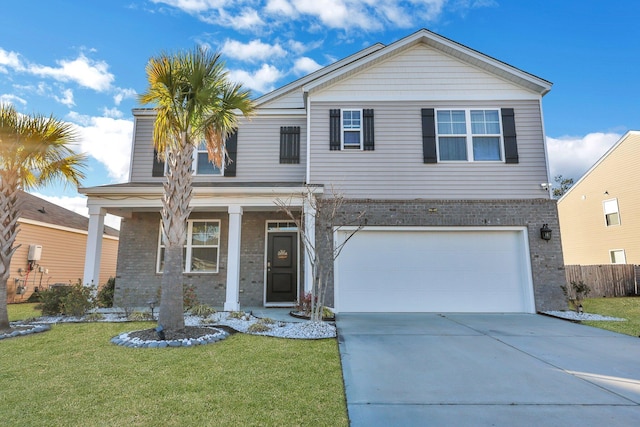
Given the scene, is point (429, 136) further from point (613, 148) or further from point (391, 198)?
point (613, 148)

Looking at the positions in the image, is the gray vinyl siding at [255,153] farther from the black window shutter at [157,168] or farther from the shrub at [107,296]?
the shrub at [107,296]

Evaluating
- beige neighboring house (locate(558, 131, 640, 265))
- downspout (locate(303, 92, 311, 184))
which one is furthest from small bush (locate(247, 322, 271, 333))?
beige neighboring house (locate(558, 131, 640, 265))

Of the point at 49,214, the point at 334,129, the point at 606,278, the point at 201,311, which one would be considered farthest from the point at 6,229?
the point at 606,278

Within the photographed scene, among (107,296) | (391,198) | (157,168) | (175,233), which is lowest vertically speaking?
(107,296)

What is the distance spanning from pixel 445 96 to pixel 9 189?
1009 cm

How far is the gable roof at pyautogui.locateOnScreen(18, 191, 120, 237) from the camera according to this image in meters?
13.7

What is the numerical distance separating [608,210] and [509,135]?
12.6 meters

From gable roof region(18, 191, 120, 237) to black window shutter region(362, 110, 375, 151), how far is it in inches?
493

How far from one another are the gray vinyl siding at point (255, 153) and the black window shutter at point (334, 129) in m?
1.13

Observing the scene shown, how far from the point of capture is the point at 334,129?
9.49 metres

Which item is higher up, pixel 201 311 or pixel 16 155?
pixel 16 155

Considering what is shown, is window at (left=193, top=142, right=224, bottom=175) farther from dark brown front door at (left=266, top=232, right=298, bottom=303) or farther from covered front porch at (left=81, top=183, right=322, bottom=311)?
dark brown front door at (left=266, top=232, right=298, bottom=303)

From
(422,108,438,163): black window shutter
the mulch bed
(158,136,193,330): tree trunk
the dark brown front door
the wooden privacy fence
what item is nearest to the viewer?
the mulch bed

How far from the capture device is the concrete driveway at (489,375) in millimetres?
3037
